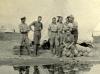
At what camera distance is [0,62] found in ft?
43.2

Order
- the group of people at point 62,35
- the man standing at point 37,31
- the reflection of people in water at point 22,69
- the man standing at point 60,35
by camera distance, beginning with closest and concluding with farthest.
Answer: the reflection of people in water at point 22,69
the group of people at point 62,35
the man standing at point 37,31
the man standing at point 60,35

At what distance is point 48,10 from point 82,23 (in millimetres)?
1493

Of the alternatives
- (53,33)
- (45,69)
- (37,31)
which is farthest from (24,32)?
(45,69)

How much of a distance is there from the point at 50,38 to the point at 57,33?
0.36 m

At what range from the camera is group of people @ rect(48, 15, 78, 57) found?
1437cm

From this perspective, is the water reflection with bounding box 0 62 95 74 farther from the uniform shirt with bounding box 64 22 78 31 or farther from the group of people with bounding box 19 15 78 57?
the uniform shirt with bounding box 64 22 78 31

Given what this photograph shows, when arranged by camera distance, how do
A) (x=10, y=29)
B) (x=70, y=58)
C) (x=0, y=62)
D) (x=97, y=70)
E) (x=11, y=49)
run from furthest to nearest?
(x=10, y=29) < (x=11, y=49) < (x=70, y=58) < (x=0, y=62) < (x=97, y=70)

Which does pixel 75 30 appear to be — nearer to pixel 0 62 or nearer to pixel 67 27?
pixel 67 27

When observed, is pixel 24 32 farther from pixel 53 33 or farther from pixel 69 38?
pixel 69 38

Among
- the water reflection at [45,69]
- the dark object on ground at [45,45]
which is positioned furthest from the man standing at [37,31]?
the water reflection at [45,69]

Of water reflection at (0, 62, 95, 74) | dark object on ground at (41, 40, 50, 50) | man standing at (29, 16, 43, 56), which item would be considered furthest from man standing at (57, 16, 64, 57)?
water reflection at (0, 62, 95, 74)

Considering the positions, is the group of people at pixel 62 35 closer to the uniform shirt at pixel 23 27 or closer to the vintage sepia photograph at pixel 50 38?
the vintage sepia photograph at pixel 50 38

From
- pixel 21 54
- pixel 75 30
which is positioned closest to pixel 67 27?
pixel 75 30

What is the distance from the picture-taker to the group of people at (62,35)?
14367 millimetres
